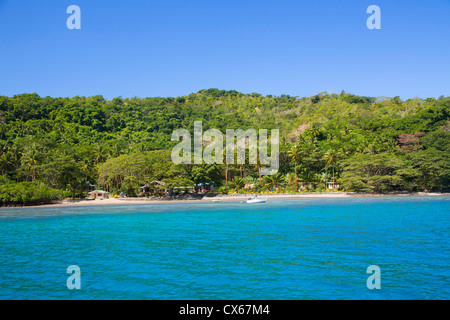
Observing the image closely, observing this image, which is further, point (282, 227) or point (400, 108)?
point (400, 108)

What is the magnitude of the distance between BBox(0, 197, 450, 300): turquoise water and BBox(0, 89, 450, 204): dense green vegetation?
102 ft

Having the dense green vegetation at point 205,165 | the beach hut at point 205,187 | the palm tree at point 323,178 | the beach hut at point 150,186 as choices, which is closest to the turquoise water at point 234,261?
the beach hut at point 150,186

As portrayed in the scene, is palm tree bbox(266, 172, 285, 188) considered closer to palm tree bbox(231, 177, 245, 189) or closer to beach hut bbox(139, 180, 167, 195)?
palm tree bbox(231, 177, 245, 189)

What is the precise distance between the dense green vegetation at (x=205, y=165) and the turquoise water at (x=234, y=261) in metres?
31.1

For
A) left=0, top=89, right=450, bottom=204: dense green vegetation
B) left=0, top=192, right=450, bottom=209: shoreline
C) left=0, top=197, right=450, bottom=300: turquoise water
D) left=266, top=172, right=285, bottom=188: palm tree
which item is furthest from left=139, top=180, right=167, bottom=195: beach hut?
left=0, top=197, right=450, bottom=300: turquoise water

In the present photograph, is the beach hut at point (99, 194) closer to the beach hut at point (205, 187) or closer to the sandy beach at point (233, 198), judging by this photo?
the sandy beach at point (233, 198)

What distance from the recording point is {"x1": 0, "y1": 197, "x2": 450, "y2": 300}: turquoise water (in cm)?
1109

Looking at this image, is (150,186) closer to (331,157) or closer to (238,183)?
(238,183)

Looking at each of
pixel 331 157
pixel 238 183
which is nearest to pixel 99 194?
pixel 238 183

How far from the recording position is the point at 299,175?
64.2m

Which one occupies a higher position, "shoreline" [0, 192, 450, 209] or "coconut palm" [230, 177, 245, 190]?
"coconut palm" [230, 177, 245, 190]
